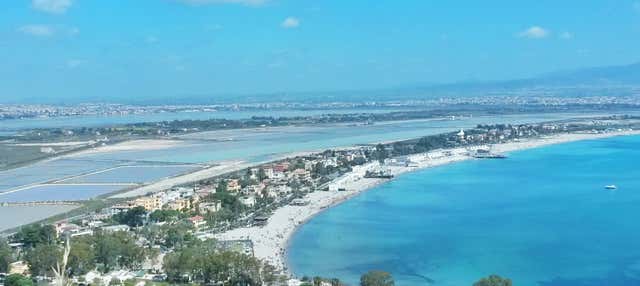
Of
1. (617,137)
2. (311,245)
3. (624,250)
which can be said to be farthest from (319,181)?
(617,137)

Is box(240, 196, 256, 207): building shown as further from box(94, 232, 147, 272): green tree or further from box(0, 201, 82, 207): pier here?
box(94, 232, 147, 272): green tree

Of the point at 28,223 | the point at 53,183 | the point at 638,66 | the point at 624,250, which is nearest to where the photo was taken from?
the point at 624,250

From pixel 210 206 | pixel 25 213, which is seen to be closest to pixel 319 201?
pixel 210 206

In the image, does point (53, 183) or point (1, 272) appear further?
point (53, 183)

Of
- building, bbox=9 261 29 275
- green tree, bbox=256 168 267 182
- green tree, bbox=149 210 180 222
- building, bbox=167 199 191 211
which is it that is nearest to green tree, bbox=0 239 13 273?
building, bbox=9 261 29 275

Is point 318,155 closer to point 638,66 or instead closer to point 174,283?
point 174,283

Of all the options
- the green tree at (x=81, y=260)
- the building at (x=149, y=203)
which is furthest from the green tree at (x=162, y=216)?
the green tree at (x=81, y=260)

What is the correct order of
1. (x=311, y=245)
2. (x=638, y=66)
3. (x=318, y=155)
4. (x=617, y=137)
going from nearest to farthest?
(x=311, y=245) → (x=318, y=155) → (x=617, y=137) → (x=638, y=66)
